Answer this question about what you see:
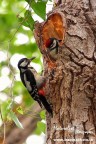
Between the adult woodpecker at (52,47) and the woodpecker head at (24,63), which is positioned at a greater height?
the adult woodpecker at (52,47)

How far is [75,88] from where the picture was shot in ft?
10.1

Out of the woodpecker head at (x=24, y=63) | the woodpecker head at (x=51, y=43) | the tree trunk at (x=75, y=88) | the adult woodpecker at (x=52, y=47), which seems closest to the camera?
the tree trunk at (x=75, y=88)

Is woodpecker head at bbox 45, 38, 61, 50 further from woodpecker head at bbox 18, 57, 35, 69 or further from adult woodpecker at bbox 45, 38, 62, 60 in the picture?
woodpecker head at bbox 18, 57, 35, 69

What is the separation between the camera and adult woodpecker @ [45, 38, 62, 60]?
339 cm

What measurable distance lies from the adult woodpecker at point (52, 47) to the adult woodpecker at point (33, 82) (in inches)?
7.4

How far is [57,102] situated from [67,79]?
185mm

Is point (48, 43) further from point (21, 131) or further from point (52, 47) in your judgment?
point (21, 131)

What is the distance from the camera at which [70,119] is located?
3.07 meters

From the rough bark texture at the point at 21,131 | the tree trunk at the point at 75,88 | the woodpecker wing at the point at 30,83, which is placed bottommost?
the rough bark texture at the point at 21,131

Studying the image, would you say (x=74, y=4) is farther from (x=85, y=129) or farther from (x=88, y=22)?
(x=85, y=129)

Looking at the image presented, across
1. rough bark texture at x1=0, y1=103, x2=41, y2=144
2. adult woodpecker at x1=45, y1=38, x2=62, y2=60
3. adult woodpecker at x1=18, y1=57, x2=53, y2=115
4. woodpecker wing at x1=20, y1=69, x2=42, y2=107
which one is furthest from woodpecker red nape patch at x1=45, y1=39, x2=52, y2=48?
rough bark texture at x1=0, y1=103, x2=41, y2=144

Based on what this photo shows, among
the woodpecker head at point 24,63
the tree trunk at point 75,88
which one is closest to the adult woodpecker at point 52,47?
the tree trunk at point 75,88

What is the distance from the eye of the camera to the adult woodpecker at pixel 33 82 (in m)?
3.44

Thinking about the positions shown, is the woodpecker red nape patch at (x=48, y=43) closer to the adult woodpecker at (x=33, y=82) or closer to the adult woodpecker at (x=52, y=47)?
the adult woodpecker at (x=52, y=47)
